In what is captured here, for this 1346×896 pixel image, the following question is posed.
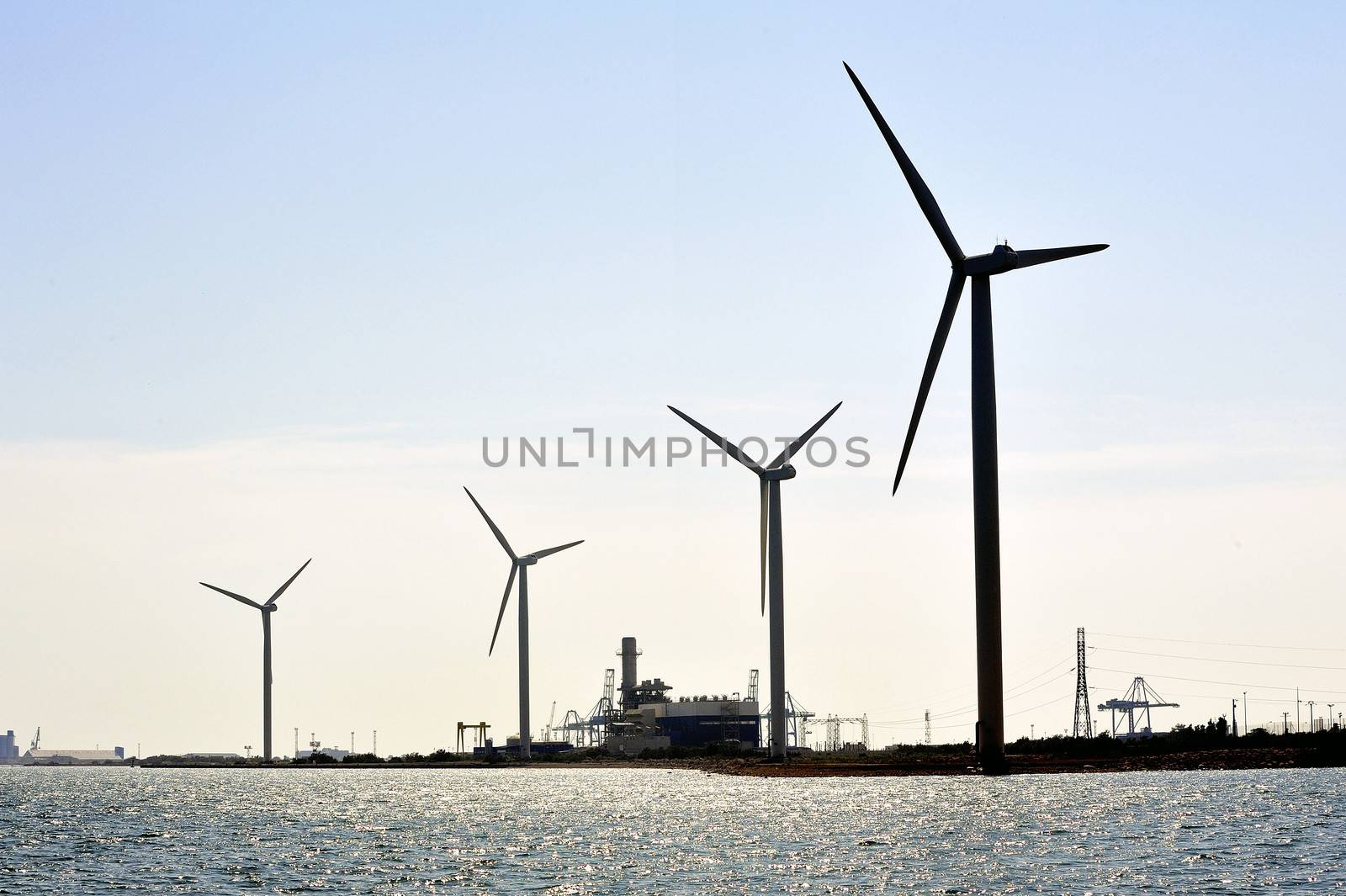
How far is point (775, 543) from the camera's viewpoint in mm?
149750

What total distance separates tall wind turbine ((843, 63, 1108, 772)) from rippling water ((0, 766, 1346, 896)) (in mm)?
5105

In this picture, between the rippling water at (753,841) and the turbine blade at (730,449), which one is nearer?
the rippling water at (753,841)

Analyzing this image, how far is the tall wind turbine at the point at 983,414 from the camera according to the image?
92.3m

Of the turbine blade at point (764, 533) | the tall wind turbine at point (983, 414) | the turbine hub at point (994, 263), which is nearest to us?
the tall wind turbine at point (983, 414)

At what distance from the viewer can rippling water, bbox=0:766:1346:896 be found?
51.5 meters

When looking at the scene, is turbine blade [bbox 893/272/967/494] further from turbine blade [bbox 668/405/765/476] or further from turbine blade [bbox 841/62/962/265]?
turbine blade [bbox 668/405/765/476]

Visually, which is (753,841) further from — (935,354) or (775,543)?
(775,543)

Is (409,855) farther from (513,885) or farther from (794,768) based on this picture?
(794,768)

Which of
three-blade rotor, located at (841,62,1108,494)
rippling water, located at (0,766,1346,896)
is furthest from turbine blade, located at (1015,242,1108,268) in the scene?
rippling water, located at (0,766,1346,896)

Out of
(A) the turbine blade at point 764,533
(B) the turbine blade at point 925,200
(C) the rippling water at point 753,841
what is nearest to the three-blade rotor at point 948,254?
(B) the turbine blade at point 925,200

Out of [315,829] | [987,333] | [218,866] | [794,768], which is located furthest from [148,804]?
[987,333]

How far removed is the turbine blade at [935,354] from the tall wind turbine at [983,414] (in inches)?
2.0

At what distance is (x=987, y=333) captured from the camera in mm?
97312

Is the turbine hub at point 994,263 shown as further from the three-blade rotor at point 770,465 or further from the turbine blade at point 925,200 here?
the three-blade rotor at point 770,465
